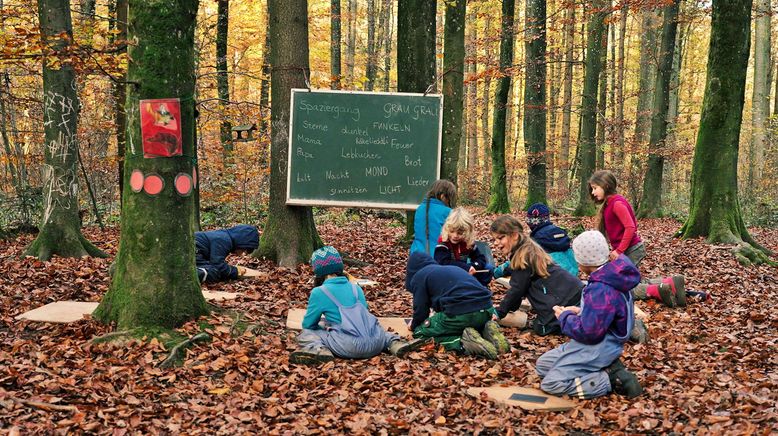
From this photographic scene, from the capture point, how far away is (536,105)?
18.7m

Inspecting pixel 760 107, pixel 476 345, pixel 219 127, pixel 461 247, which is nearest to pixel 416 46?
pixel 461 247

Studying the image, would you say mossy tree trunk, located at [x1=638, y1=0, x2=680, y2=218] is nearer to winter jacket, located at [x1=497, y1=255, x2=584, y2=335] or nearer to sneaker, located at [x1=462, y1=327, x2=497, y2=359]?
winter jacket, located at [x1=497, y1=255, x2=584, y2=335]

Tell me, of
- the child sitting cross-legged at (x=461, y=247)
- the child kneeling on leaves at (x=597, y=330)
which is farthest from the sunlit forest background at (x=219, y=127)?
the child kneeling on leaves at (x=597, y=330)

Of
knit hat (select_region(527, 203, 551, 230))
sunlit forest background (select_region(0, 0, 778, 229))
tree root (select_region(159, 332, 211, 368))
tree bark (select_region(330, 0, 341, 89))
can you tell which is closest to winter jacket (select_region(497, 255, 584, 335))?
knit hat (select_region(527, 203, 551, 230))

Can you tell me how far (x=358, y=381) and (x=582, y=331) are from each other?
1.81m

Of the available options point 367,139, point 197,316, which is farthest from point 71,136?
point 197,316

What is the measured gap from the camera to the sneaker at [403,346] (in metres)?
5.73

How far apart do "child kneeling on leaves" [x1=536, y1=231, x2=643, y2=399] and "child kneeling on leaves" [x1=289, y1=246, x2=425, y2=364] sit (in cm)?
154

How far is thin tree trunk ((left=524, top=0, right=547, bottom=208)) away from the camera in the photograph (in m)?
18.6

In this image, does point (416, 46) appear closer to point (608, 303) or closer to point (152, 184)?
point (152, 184)

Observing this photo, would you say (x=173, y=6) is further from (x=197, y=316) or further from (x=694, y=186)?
(x=694, y=186)

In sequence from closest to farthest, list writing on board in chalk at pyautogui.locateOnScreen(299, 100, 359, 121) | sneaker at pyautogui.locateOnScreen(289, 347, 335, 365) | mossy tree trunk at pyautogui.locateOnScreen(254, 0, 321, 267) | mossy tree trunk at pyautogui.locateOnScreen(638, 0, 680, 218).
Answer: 1. sneaker at pyautogui.locateOnScreen(289, 347, 335, 365)
2. mossy tree trunk at pyautogui.locateOnScreen(254, 0, 321, 267)
3. writing on board in chalk at pyautogui.locateOnScreen(299, 100, 359, 121)
4. mossy tree trunk at pyautogui.locateOnScreen(638, 0, 680, 218)

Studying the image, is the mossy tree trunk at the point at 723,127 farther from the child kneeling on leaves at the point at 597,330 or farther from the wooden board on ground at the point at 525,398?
the wooden board on ground at the point at 525,398

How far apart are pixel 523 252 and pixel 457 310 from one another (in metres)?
0.96
